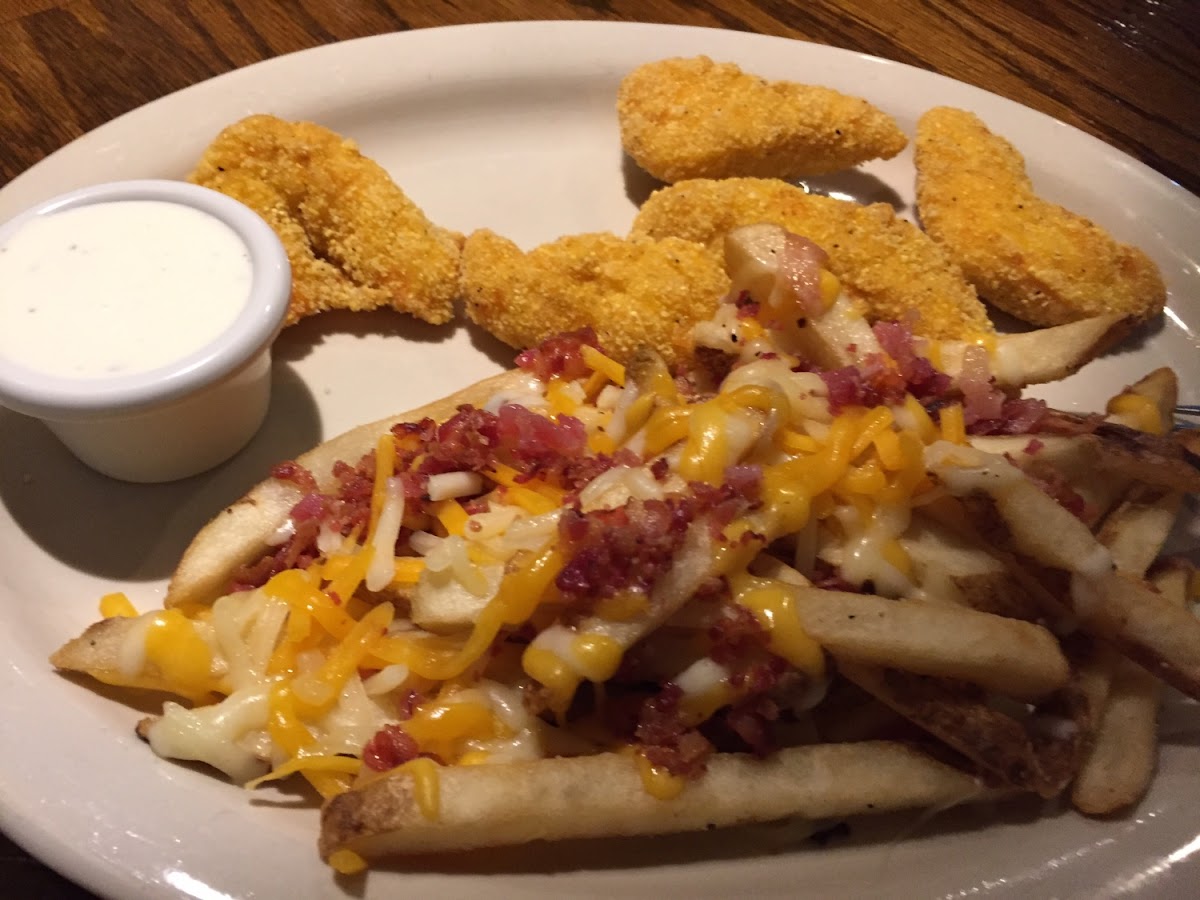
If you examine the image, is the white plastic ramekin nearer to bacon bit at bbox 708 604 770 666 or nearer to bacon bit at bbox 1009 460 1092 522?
bacon bit at bbox 708 604 770 666

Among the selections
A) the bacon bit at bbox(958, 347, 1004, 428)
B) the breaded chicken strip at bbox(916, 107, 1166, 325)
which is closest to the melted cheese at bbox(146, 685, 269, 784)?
the bacon bit at bbox(958, 347, 1004, 428)

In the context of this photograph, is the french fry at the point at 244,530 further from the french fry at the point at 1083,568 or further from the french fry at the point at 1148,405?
the french fry at the point at 1148,405

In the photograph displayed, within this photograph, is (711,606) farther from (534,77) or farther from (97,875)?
(534,77)

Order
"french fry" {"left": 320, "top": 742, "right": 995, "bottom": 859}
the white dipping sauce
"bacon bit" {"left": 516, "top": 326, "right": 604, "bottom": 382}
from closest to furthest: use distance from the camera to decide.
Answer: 1. "french fry" {"left": 320, "top": 742, "right": 995, "bottom": 859}
2. the white dipping sauce
3. "bacon bit" {"left": 516, "top": 326, "right": 604, "bottom": 382}

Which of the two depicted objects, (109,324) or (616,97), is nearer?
(109,324)

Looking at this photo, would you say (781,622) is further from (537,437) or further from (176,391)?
(176,391)

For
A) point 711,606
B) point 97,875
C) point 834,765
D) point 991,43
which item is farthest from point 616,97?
point 97,875

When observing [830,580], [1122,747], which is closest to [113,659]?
[830,580]
